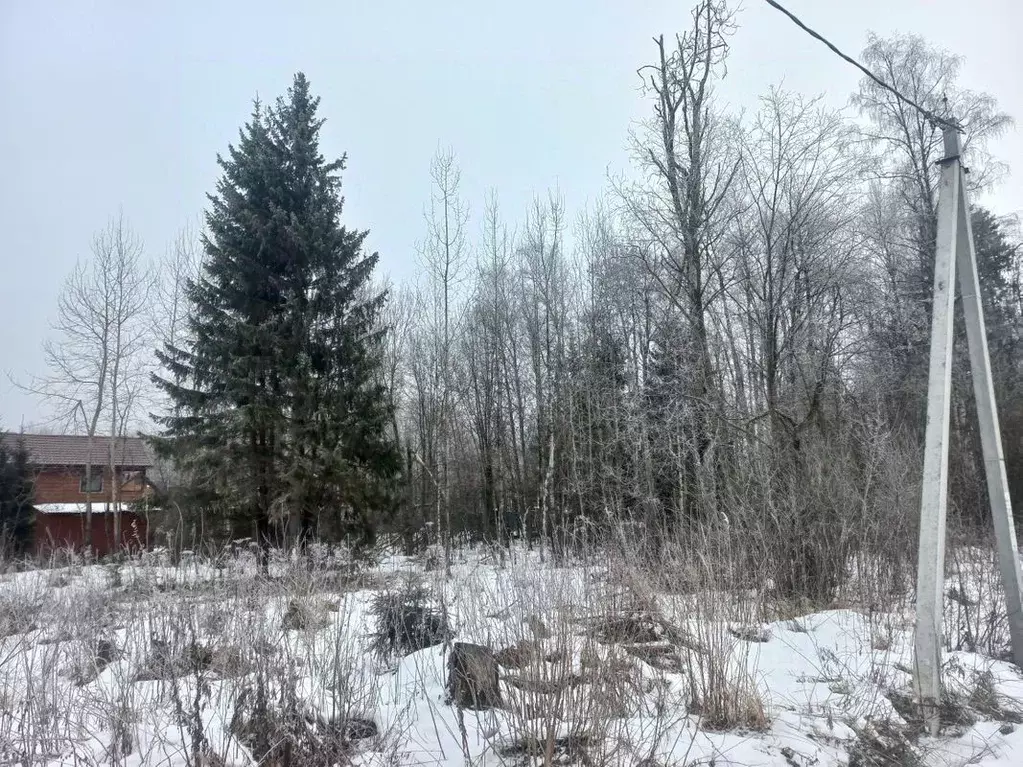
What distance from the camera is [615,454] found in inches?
680

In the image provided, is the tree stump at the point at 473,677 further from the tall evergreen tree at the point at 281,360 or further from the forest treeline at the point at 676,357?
the tall evergreen tree at the point at 281,360

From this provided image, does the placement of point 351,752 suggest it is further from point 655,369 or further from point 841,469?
point 655,369

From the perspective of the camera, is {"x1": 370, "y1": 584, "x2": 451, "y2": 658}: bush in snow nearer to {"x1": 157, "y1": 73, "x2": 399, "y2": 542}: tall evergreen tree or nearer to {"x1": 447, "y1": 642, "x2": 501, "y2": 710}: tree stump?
{"x1": 447, "y1": 642, "x2": 501, "y2": 710}: tree stump

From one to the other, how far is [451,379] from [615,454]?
400 inches

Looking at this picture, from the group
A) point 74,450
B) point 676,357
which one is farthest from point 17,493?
point 676,357

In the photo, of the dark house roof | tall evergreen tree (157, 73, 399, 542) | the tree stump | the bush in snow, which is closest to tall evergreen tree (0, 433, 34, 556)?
the dark house roof

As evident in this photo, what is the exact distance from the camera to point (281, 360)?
1521 cm

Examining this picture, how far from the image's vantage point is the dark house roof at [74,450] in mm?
31250

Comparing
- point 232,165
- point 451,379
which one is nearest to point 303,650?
point 232,165

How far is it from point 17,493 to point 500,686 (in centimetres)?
2617

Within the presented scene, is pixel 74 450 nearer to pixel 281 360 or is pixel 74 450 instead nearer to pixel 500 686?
pixel 281 360

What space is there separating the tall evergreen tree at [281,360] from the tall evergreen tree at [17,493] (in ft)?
38.5

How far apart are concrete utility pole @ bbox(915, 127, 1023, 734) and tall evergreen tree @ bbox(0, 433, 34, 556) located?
84.4 feet

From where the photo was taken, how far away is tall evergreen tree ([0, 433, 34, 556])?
74.5 feet
